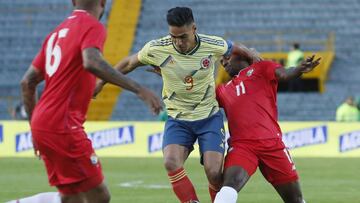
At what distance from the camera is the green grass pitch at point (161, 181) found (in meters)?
14.5

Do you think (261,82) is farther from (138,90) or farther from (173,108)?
(138,90)

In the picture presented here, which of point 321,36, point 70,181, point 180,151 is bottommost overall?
point 321,36

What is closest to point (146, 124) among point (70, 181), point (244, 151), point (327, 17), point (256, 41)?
point (256, 41)

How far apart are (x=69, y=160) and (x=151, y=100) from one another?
2.83 feet

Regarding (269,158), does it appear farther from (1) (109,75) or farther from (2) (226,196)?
(1) (109,75)

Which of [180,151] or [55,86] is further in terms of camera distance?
[180,151]

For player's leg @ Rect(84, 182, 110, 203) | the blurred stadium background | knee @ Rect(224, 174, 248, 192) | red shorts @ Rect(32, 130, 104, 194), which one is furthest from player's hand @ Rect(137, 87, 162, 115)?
the blurred stadium background

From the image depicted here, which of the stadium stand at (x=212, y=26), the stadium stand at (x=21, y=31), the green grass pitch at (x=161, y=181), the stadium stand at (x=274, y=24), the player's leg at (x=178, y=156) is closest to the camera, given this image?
the player's leg at (x=178, y=156)

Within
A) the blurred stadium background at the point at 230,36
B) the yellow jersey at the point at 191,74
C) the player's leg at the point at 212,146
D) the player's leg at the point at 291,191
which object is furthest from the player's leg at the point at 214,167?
the blurred stadium background at the point at 230,36

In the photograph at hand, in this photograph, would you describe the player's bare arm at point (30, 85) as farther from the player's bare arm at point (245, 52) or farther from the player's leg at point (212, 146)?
the player's bare arm at point (245, 52)

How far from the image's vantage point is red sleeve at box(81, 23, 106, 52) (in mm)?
7512

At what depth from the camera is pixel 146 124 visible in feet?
80.7

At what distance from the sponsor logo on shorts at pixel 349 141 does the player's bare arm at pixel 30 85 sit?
16435mm

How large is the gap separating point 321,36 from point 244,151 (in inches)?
962
